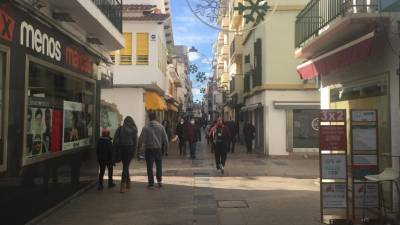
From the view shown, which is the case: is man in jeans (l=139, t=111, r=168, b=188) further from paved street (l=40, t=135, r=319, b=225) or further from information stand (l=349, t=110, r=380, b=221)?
information stand (l=349, t=110, r=380, b=221)

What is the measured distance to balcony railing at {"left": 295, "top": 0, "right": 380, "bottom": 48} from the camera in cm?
1091

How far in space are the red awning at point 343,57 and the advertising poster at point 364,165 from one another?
1.74 meters

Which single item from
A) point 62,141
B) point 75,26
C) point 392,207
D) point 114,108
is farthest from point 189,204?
point 114,108

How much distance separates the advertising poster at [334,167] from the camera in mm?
9227

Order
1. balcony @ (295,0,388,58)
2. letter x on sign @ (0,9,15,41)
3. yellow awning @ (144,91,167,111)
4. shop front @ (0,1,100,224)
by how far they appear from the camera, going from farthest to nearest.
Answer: yellow awning @ (144,91,167,111), balcony @ (295,0,388,58), shop front @ (0,1,100,224), letter x on sign @ (0,9,15,41)

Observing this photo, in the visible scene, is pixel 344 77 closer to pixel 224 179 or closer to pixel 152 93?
pixel 224 179

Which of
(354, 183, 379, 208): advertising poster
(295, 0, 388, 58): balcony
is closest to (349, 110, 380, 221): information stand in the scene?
(354, 183, 379, 208): advertising poster

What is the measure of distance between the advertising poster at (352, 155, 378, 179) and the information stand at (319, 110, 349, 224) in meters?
0.16

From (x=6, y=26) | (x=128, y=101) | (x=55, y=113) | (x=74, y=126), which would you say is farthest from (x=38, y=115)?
(x=128, y=101)

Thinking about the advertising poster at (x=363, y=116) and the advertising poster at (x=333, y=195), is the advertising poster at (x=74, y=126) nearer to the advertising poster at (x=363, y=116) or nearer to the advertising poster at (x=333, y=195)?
the advertising poster at (x=333, y=195)

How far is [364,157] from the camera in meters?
9.27

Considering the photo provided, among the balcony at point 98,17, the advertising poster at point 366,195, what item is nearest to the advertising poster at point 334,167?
the advertising poster at point 366,195

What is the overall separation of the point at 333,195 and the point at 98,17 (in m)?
6.40

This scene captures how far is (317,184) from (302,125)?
429 inches
